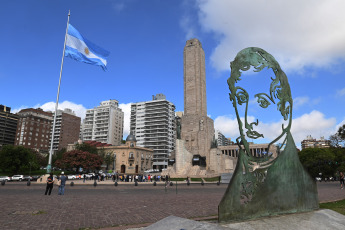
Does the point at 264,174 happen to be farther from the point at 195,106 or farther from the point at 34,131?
the point at 34,131

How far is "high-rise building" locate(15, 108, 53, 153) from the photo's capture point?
352 feet

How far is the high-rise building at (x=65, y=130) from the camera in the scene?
122812mm

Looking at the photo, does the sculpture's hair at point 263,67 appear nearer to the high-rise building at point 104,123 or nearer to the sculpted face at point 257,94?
the sculpted face at point 257,94

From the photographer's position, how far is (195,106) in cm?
5391

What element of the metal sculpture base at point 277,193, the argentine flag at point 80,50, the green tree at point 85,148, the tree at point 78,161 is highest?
the argentine flag at point 80,50

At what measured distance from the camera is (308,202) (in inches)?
310

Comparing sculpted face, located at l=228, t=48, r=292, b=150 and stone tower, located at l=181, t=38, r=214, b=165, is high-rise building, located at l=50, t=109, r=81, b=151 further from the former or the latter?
sculpted face, located at l=228, t=48, r=292, b=150

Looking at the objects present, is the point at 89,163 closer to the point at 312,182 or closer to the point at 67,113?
the point at 312,182

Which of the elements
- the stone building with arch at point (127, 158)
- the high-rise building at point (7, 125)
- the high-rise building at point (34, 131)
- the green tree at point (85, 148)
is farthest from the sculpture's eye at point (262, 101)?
the high-rise building at point (7, 125)

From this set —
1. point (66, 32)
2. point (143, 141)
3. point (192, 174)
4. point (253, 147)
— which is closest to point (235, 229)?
point (66, 32)

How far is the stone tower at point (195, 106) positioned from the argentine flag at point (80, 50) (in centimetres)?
2828

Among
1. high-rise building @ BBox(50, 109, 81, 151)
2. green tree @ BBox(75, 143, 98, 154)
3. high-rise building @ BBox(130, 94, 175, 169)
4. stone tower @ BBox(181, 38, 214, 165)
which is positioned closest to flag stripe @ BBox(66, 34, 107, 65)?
stone tower @ BBox(181, 38, 214, 165)

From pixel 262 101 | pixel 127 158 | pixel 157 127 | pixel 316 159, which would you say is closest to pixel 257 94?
pixel 262 101

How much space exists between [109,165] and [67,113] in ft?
192
